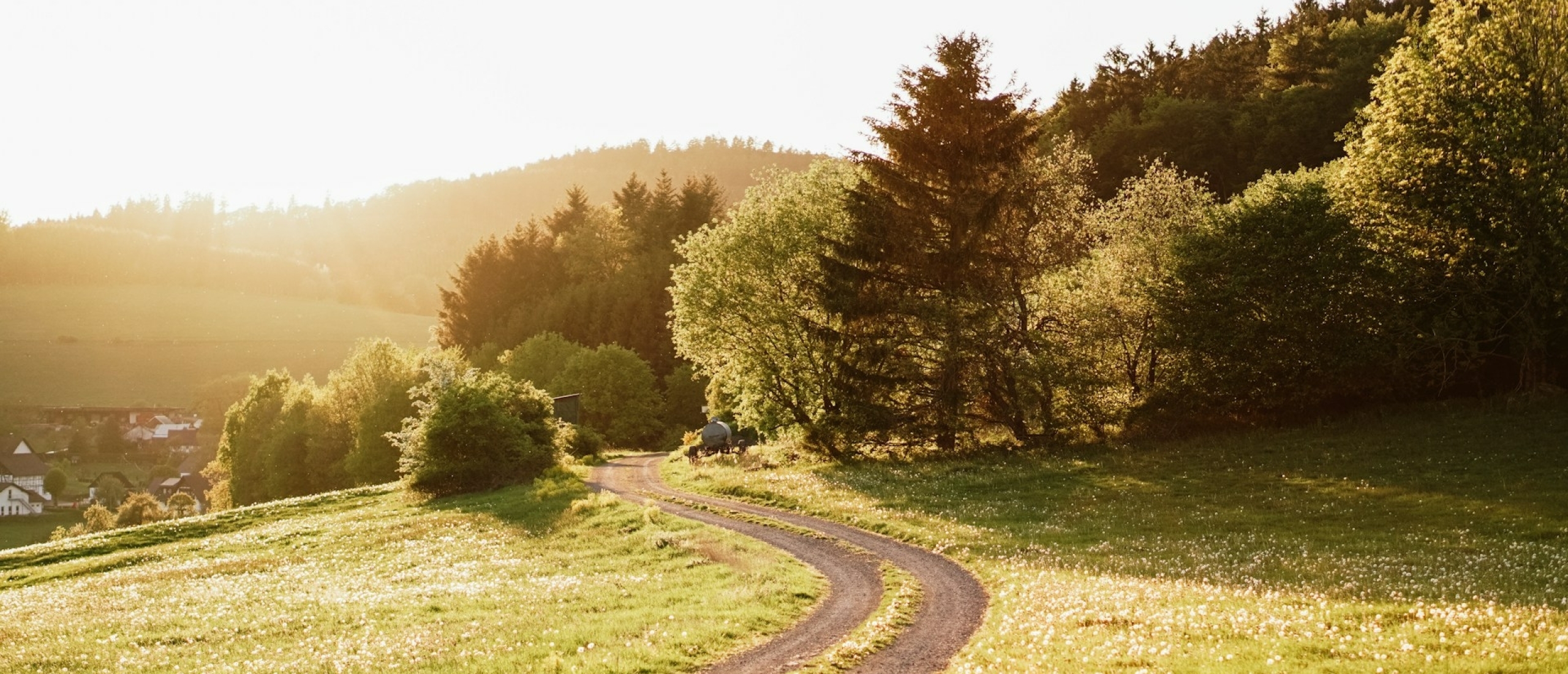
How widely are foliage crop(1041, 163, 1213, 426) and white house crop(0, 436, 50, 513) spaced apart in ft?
486

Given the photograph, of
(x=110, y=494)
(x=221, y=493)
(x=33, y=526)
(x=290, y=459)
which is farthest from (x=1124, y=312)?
(x=110, y=494)

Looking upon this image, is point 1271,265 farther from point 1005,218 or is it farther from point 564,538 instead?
point 564,538

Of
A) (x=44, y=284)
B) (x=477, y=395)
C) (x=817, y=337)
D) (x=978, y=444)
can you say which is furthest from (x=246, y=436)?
(x=44, y=284)

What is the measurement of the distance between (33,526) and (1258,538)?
459ft

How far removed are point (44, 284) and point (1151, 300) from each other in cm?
23050

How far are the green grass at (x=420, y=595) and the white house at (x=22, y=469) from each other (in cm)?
11984

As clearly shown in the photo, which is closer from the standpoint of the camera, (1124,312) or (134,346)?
(1124,312)

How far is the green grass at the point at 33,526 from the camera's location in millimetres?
104875

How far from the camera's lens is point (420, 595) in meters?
24.4

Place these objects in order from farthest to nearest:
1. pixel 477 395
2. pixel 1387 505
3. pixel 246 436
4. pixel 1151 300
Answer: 1. pixel 246 436
2. pixel 477 395
3. pixel 1151 300
4. pixel 1387 505

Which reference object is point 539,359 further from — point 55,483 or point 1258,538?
point 55,483

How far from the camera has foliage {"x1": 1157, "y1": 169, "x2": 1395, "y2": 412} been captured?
42.6 m

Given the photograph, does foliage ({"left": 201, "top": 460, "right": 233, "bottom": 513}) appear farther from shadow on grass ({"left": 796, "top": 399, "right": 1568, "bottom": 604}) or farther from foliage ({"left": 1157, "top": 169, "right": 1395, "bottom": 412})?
foliage ({"left": 1157, "top": 169, "right": 1395, "bottom": 412})

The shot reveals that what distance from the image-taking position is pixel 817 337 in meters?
51.3
